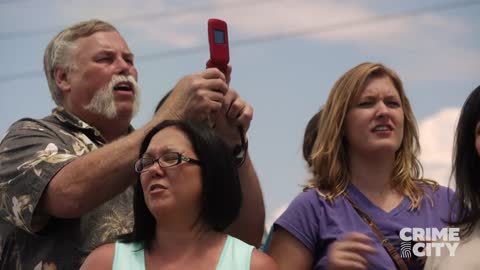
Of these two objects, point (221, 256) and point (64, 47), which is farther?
point (64, 47)

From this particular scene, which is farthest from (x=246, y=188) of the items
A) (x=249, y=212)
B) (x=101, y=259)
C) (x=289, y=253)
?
(x=101, y=259)

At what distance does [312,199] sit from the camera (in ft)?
14.8

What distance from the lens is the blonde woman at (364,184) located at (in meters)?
4.38

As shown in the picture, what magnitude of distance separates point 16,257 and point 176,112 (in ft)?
3.43

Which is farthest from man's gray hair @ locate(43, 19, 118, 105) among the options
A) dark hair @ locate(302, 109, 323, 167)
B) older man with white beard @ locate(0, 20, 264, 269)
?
dark hair @ locate(302, 109, 323, 167)

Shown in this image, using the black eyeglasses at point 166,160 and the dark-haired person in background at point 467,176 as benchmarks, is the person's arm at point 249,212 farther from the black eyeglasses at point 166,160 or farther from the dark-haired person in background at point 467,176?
the dark-haired person in background at point 467,176

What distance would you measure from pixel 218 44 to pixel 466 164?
1.21m

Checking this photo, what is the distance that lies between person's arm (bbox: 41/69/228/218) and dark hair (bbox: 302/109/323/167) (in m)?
1.32

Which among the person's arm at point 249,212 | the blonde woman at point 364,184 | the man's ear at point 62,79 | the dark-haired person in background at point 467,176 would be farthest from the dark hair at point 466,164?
the man's ear at point 62,79

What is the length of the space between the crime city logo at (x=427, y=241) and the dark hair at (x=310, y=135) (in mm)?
1162

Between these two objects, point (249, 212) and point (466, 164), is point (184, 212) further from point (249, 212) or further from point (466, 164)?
point (466, 164)

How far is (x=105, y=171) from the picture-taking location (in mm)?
4371

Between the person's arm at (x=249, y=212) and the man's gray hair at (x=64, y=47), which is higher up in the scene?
the man's gray hair at (x=64, y=47)

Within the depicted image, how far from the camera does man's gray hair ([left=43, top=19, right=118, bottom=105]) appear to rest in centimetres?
539
